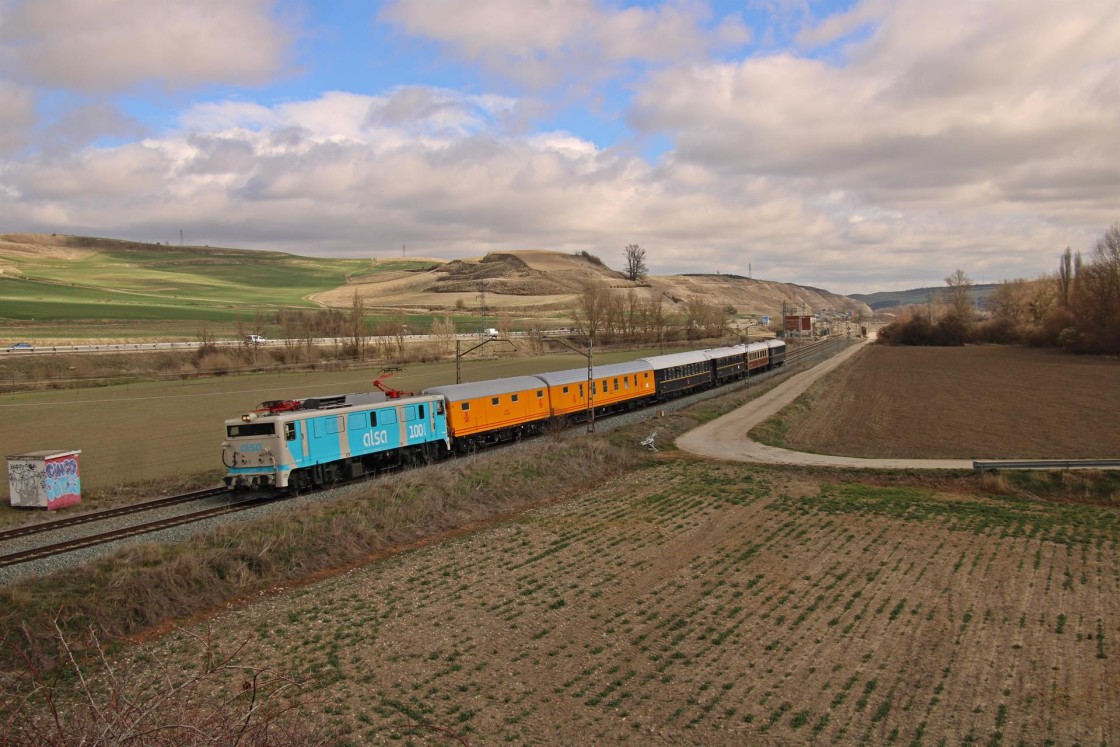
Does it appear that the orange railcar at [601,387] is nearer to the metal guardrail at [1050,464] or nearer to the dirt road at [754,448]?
the dirt road at [754,448]

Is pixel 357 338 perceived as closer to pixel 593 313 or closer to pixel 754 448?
pixel 593 313

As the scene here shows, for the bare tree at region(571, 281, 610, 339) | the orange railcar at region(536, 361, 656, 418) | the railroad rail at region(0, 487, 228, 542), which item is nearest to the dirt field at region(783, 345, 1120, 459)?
the orange railcar at region(536, 361, 656, 418)

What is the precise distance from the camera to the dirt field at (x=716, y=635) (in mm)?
11727

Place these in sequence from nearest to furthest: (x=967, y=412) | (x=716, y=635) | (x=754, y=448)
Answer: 1. (x=716, y=635)
2. (x=754, y=448)
3. (x=967, y=412)

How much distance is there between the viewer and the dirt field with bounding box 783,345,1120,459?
3688 cm

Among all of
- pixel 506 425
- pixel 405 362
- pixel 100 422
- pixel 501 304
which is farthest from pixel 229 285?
pixel 506 425

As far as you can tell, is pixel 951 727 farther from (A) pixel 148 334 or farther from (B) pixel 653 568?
(A) pixel 148 334

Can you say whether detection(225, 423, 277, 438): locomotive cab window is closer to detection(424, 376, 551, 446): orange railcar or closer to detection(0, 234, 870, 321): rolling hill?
detection(424, 376, 551, 446): orange railcar

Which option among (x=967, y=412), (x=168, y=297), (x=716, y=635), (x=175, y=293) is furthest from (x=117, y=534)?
(x=175, y=293)

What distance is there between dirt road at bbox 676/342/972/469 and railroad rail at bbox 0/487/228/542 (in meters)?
20.7

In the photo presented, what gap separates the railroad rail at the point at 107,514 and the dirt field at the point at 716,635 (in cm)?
1018

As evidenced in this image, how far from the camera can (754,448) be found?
121 ft

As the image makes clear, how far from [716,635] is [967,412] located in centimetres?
4128

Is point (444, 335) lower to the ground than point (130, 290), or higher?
lower
